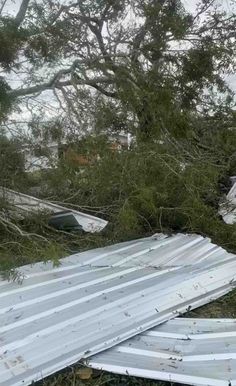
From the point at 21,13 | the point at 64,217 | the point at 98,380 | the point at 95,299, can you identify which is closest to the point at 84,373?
the point at 98,380

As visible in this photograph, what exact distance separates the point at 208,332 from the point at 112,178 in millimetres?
1664

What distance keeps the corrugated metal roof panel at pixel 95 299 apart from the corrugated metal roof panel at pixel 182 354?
0.19 ft

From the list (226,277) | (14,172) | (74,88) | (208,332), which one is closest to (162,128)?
(74,88)

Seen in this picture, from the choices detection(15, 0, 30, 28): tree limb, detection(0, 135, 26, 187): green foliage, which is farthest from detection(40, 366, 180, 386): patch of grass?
detection(15, 0, 30, 28): tree limb

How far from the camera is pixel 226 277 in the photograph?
9.35ft

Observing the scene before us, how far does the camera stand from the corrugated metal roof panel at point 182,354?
173 cm

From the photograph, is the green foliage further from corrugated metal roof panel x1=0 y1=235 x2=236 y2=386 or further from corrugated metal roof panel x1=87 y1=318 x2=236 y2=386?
corrugated metal roof panel x1=87 y1=318 x2=236 y2=386

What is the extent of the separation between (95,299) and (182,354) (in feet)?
1.99

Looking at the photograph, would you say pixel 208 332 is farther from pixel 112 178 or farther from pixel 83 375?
pixel 112 178

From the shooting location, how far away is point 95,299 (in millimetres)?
2348

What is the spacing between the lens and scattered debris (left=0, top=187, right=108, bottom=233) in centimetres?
355

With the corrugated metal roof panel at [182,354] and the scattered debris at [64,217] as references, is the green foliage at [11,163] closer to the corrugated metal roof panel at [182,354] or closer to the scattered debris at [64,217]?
the scattered debris at [64,217]

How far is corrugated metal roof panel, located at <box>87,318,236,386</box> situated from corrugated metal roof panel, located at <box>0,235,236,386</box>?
0.06 m

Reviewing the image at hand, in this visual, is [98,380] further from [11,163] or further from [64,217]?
[11,163]
